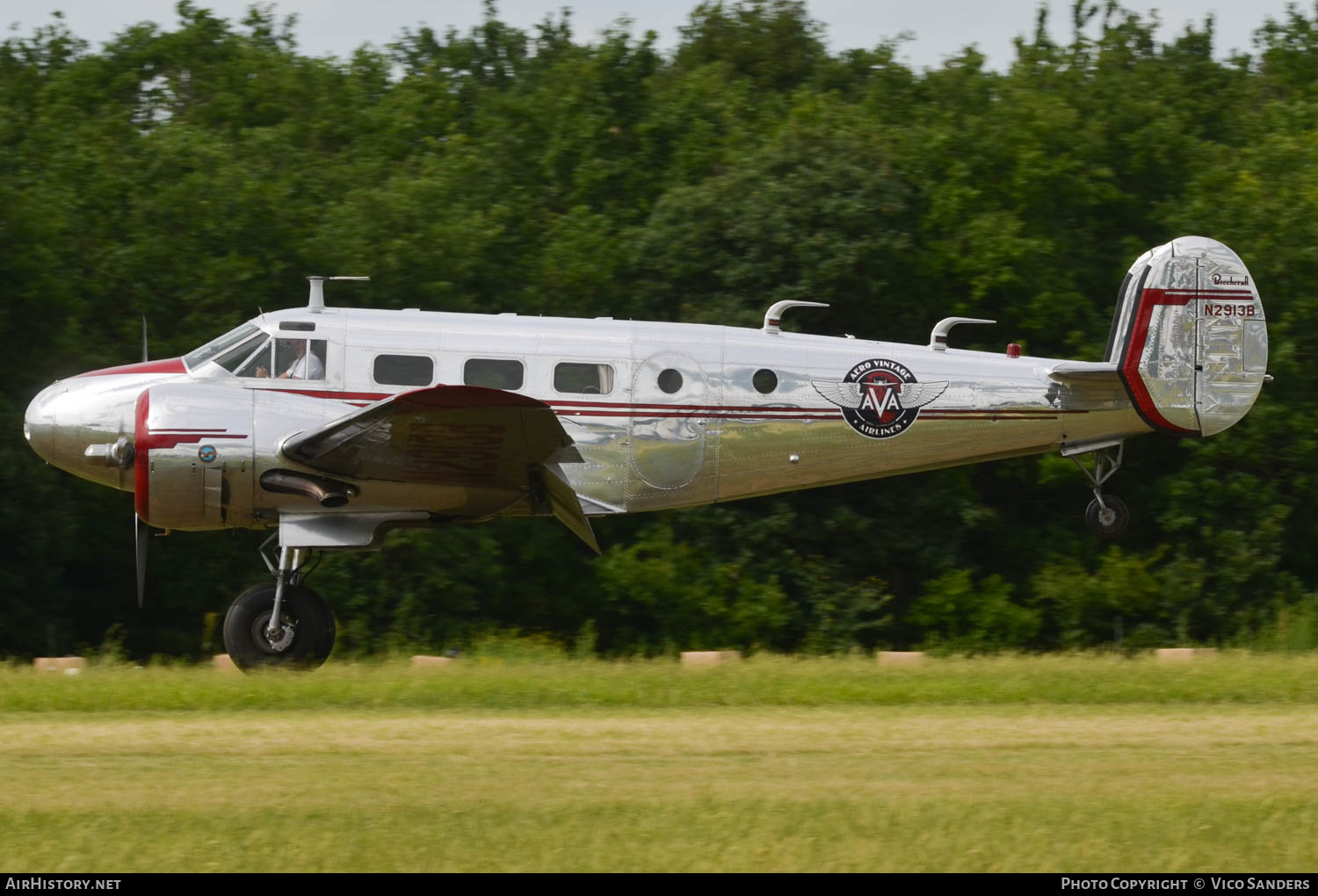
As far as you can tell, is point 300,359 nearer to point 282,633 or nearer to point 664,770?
point 282,633

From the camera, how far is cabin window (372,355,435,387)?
39.1ft

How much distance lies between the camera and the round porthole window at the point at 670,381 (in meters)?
12.2

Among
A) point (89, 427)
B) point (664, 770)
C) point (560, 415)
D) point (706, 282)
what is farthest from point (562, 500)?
point (706, 282)

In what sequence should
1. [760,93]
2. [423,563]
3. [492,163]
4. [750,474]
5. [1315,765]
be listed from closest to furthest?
[1315,765] < [750,474] < [423,563] < [492,163] < [760,93]

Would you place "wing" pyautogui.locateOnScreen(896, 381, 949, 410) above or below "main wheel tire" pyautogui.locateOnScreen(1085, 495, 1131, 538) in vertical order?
above

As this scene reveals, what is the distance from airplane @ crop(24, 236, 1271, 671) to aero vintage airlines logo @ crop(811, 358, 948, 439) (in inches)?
0.6

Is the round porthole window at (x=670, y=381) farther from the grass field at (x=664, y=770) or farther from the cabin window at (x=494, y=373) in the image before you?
the grass field at (x=664, y=770)

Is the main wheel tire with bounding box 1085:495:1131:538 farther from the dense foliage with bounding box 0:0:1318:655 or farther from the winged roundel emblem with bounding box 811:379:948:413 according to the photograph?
the dense foliage with bounding box 0:0:1318:655

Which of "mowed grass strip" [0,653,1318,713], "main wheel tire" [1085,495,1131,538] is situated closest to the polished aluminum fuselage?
"main wheel tire" [1085,495,1131,538]

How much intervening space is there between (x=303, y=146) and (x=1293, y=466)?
15.5 metres

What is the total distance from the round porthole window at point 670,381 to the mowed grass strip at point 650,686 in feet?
7.19

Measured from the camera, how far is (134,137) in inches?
889

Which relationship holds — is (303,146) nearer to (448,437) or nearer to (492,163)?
(492,163)
